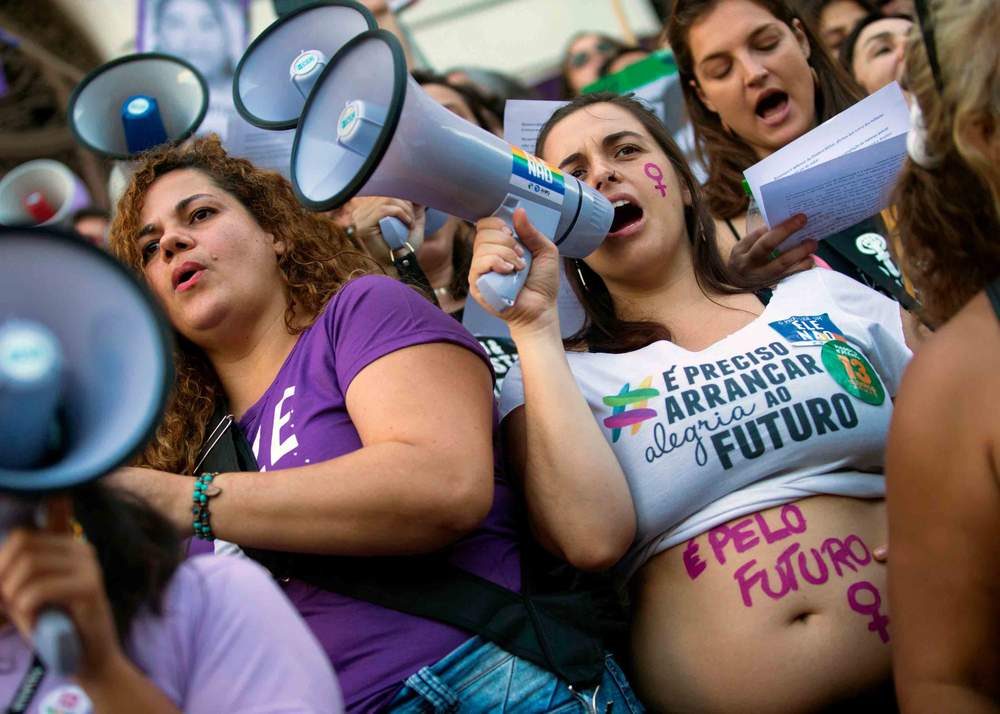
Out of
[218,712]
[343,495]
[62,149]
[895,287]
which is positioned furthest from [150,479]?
[62,149]

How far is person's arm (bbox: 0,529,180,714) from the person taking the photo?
104 centimetres

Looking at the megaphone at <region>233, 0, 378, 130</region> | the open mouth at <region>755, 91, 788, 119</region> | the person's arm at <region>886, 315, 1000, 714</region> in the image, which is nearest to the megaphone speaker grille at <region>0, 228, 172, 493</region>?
the person's arm at <region>886, 315, 1000, 714</region>

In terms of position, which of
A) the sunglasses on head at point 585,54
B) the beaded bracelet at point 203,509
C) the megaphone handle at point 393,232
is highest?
the beaded bracelet at point 203,509

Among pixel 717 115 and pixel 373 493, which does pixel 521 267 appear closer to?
pixel 373 493

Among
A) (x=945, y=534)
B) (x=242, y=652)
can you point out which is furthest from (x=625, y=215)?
(x=242, y=652)

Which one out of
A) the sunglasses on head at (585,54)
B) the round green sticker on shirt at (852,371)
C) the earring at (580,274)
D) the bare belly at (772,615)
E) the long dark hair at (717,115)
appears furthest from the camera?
the sunglasses on head at (585,54)

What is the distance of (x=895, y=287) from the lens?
2611 millimetres

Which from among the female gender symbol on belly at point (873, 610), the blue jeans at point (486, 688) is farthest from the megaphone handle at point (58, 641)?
the female gender symbol on belly at point (873, 610)

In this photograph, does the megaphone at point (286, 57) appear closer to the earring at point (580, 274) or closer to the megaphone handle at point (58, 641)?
the earring at point (580, 274)

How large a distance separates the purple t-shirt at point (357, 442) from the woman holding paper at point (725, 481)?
13 cm

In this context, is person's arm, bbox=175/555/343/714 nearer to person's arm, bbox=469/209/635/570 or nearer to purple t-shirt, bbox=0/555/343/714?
purple t-shirt, bbox=0/555/343/714

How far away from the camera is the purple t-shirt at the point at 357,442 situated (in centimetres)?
176

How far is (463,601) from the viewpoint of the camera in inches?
71.3

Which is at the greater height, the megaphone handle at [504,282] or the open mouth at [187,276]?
the open mouth at [187,276]
